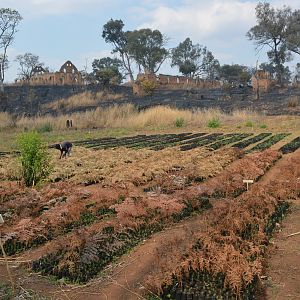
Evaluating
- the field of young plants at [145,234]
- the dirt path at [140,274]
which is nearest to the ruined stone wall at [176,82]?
the field of young plants at [145,234]

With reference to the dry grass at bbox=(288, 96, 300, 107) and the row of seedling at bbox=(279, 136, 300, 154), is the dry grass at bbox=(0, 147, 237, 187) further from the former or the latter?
the dry grass at bbox=(288, 96, 300, 107)

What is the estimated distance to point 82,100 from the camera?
3086 centimetres

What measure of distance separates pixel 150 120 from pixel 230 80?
26358 millimetres

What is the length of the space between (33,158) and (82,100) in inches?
956

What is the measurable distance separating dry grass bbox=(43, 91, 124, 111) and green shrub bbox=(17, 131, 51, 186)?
22.8m

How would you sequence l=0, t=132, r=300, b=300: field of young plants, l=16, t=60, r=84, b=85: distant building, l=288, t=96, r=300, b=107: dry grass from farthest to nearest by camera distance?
l=16, t=60, r=84, b=85: distant building, l=288, t=96, r=300, b=107: dry grass, l=0, t=132, r=300, b=300: field of young plants

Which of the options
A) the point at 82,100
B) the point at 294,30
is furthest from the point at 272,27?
the point at 82,100

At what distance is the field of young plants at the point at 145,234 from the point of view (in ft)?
10.9

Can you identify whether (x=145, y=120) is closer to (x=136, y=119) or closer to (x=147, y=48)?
(x=136, y=119)

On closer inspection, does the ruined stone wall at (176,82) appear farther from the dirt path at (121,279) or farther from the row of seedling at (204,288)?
the row of seedling at (204,288)

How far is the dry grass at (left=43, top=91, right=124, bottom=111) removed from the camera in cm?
3022

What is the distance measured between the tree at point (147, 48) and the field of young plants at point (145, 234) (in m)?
37.3

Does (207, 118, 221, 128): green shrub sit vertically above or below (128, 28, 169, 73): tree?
below

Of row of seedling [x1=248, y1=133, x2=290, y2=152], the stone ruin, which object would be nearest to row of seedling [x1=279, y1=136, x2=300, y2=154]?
row of seedling [x1=248, y1=133, x2=290, y2=152]
